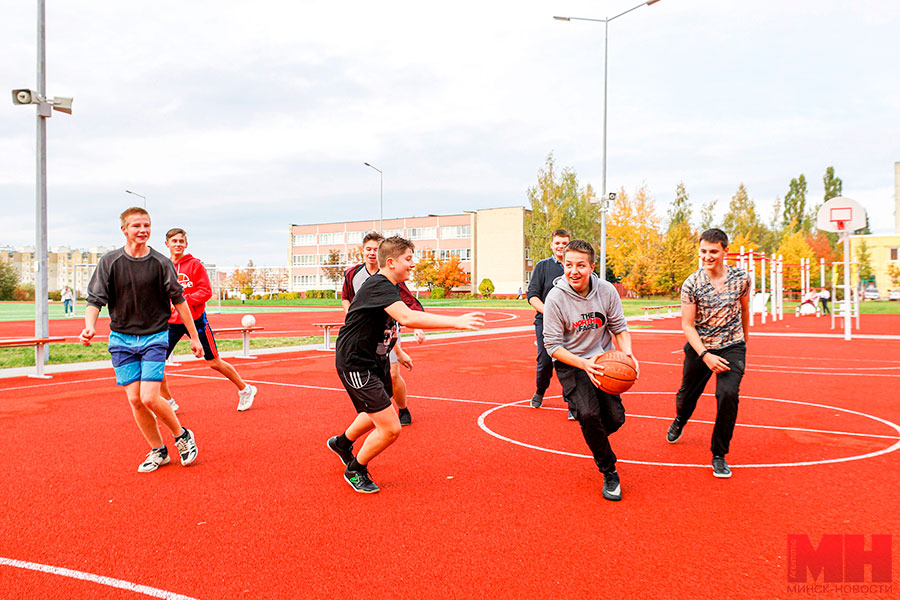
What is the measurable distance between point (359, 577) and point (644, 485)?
8.55 feet

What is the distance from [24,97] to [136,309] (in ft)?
30.3

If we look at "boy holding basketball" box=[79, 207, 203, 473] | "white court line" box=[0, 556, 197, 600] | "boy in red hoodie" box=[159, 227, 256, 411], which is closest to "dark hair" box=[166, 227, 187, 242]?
"boy in red hoodie" box=[159, 227, 256, 411]

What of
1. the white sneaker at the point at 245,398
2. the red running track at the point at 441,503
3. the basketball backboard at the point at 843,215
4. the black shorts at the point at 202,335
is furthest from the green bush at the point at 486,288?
the black shorts at the point at 202,335

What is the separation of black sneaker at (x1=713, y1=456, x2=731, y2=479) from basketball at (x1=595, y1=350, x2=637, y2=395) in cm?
133

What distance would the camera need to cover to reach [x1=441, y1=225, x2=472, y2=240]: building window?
92.0 m

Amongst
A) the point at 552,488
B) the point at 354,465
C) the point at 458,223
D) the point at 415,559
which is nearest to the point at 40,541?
the point at 354,465

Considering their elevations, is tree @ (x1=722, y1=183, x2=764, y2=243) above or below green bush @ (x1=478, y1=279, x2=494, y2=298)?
above

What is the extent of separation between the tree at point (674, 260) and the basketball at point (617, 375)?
5383 centimetres

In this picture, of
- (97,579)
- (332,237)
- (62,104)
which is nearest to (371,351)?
(97,579)

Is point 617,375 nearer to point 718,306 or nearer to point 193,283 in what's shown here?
point 718,306

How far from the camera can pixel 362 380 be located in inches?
191

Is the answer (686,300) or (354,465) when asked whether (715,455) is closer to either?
(686,300)

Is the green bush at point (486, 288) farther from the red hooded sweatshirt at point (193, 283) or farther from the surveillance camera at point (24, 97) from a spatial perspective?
the red hooded sweatshirt at point (193, 283)

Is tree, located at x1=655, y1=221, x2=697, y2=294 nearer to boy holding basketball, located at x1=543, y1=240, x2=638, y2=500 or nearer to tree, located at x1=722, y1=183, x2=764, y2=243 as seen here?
tree, located at x1=722, y1=183, x2=764, y2=243
